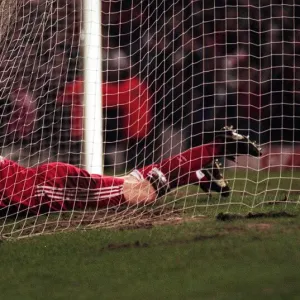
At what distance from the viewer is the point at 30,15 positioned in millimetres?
8695

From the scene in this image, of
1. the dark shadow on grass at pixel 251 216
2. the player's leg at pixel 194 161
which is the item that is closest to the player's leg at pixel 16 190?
the player's leg at pixel 194 161

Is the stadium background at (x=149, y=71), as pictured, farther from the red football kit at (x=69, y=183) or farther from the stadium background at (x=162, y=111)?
the red football kit at (x=69, y=183)

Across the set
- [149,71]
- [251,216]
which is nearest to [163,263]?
[251,216]

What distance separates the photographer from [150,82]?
9.38m

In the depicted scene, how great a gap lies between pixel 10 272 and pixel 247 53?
14.5 ft

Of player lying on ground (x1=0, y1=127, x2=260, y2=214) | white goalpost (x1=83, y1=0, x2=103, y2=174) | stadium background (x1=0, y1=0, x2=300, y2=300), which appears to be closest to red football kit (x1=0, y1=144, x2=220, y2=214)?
player lying on ground (x1=0, y1=127, x2=260, y2=214)

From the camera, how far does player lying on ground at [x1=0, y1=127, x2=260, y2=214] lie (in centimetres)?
777

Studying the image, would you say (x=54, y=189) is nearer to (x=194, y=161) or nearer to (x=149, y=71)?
(x=194, y=161)

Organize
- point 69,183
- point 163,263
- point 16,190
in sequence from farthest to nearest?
1. point 69,183
2. point 16,190
3. point 163,263

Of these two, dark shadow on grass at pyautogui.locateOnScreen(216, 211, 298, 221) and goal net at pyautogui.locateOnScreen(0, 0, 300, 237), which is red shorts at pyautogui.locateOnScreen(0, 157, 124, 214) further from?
dark shadow on grass at pyautogui.locateOnScreen(216, 211, 298, 221)

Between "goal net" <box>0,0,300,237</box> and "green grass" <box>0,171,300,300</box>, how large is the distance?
100 centimetres

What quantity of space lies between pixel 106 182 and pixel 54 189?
404 millimetres

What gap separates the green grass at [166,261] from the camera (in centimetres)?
512

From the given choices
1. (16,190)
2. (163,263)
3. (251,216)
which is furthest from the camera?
(16,190)
